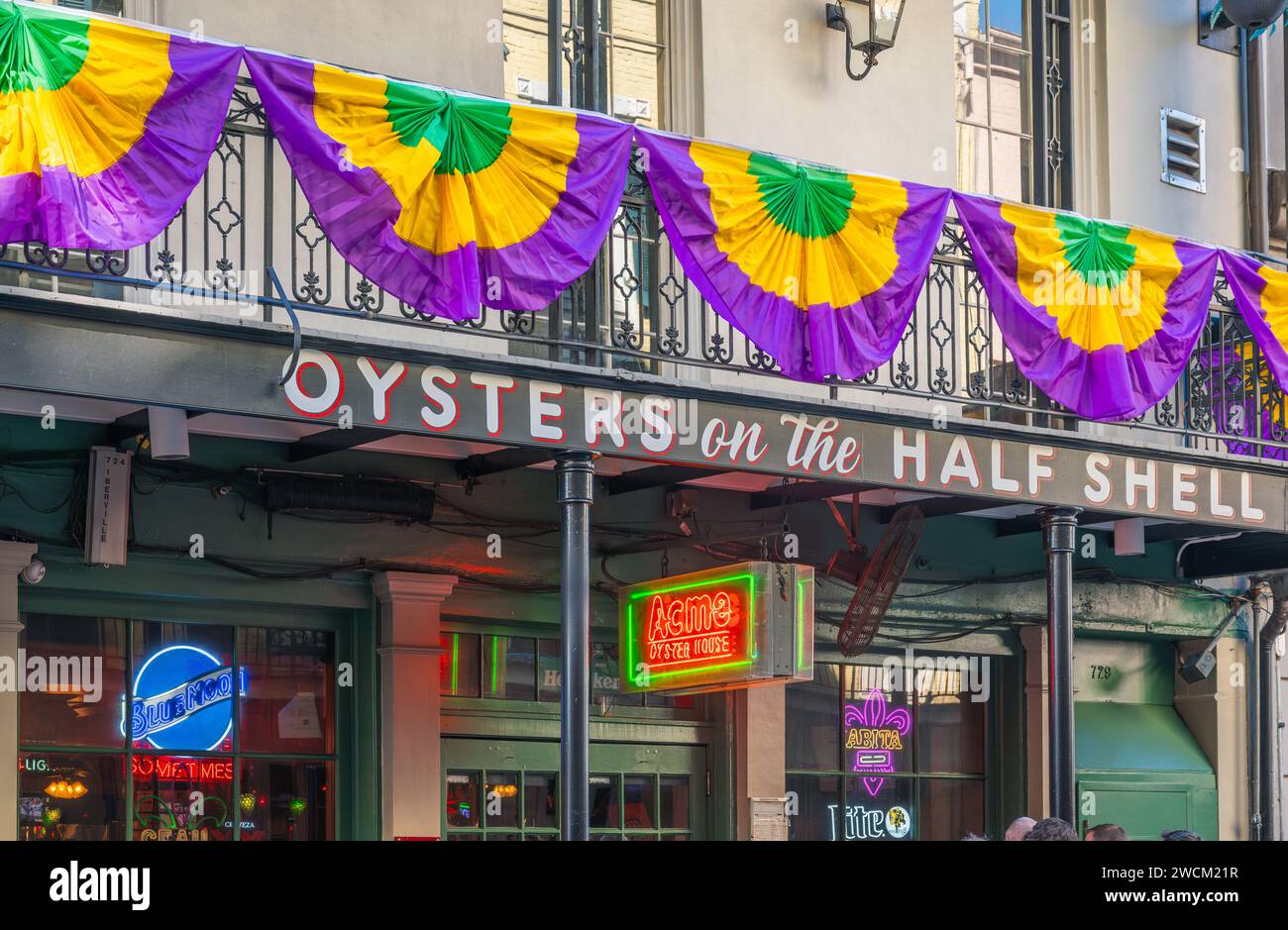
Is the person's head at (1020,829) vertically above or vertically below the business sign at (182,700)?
below

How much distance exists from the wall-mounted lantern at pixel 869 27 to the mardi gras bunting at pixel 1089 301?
2.03m

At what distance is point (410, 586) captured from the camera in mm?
8695

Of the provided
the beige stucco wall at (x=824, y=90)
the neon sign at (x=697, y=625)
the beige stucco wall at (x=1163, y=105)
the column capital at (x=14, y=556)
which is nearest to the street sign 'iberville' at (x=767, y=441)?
the neon sign at (x=697, y=625)

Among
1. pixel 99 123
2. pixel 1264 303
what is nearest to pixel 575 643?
pixel 99 123

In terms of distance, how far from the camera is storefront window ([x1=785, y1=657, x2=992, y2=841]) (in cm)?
1043

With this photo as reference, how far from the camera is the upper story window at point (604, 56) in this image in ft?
30.1

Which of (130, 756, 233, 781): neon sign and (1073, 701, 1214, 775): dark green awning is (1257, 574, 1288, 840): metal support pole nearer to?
(1073, 701, 1214, 775): dark green awning

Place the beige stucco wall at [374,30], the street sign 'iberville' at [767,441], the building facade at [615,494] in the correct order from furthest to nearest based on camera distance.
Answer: the beige stucco wall at [374,30]
the building facade at [615,494]
the street sign 'iberville' at [767,441]

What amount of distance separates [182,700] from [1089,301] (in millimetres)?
5211

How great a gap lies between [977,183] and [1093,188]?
104cm

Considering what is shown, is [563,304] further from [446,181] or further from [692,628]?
[446,181]

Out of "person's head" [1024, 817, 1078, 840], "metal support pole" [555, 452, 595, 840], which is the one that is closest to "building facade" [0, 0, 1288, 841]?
"metal support pole" [555, 452, 595, 840]

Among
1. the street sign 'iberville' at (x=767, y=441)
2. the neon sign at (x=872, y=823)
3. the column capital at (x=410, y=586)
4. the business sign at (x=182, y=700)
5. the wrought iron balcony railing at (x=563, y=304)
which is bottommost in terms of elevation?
the neon sign at (x=872, y=823)

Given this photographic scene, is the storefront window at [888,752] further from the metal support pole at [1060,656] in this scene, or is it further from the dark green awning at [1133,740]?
the metal support pole at [1060,656]
